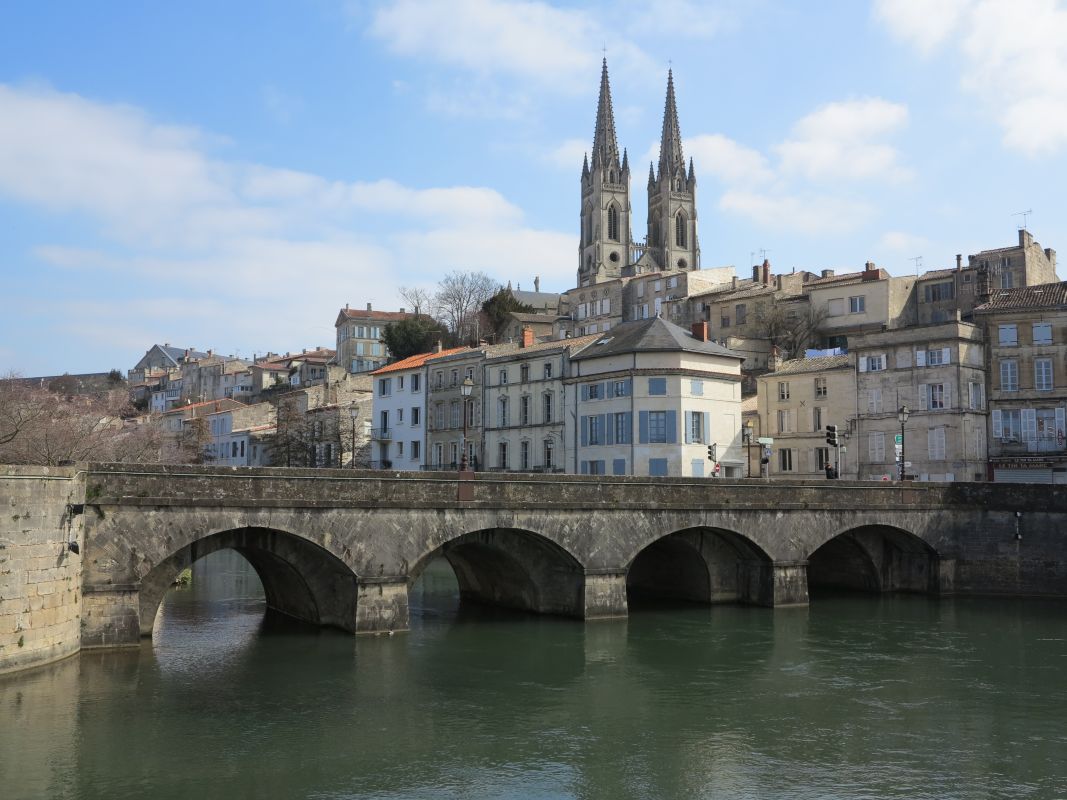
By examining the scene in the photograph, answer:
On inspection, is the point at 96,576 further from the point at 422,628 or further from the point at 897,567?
the point at 897,567

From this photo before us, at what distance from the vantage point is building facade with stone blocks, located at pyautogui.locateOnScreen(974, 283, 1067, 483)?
168ft

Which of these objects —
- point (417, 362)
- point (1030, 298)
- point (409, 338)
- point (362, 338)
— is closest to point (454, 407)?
point (417, 362)

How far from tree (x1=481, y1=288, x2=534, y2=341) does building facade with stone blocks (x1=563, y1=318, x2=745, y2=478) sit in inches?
1467

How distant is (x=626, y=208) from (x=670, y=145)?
11.1m

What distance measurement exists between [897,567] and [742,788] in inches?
1045

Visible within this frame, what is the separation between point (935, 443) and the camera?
52.1 m

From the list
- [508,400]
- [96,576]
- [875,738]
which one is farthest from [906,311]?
[96,576]

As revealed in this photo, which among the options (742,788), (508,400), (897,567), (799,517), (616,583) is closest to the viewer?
(742,788)

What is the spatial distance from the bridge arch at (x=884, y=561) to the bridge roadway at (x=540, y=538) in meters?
0.07

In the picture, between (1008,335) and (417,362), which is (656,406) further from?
(417,362)

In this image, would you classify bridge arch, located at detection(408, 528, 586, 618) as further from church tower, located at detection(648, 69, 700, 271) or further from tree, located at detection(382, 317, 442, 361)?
church tower, located at detection(648, 69, 700, 271)

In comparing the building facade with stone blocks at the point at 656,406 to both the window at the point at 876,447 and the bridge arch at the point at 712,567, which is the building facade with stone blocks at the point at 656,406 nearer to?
the window at the point at 876,447

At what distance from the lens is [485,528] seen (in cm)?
3055

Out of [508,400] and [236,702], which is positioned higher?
[508,400]
